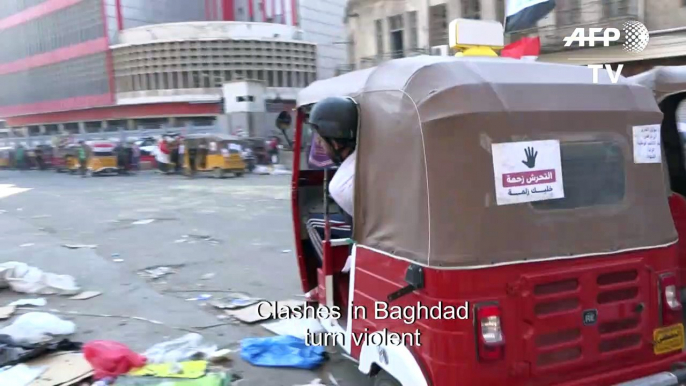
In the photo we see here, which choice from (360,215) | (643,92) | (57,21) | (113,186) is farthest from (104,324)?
(57,21)

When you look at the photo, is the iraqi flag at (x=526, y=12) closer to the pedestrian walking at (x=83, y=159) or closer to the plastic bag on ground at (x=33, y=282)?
the plastic bag on ground at (x=33, y=282)

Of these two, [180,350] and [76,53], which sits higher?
[76,53]

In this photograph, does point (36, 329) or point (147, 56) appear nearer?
point (36, 329)

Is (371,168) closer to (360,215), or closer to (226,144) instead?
(360,215)

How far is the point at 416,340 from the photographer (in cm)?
303

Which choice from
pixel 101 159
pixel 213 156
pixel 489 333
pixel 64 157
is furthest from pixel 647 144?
pixel 64 157

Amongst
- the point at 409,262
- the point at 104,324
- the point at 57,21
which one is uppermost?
the point at 57,21

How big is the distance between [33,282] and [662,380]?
6.61m

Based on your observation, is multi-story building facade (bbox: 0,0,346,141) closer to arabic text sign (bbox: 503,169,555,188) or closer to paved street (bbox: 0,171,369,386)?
paved street (bbox: 0,171,369,386)

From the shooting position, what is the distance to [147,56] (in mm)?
48000

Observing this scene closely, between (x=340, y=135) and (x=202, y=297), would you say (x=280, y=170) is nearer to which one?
(x=202, y=297)

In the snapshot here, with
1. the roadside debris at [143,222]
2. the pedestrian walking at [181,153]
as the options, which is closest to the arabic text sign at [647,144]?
the roadside debris at [143,222]

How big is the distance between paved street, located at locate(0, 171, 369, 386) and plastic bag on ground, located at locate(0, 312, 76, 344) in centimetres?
24

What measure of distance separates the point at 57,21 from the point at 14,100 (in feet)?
36.1
